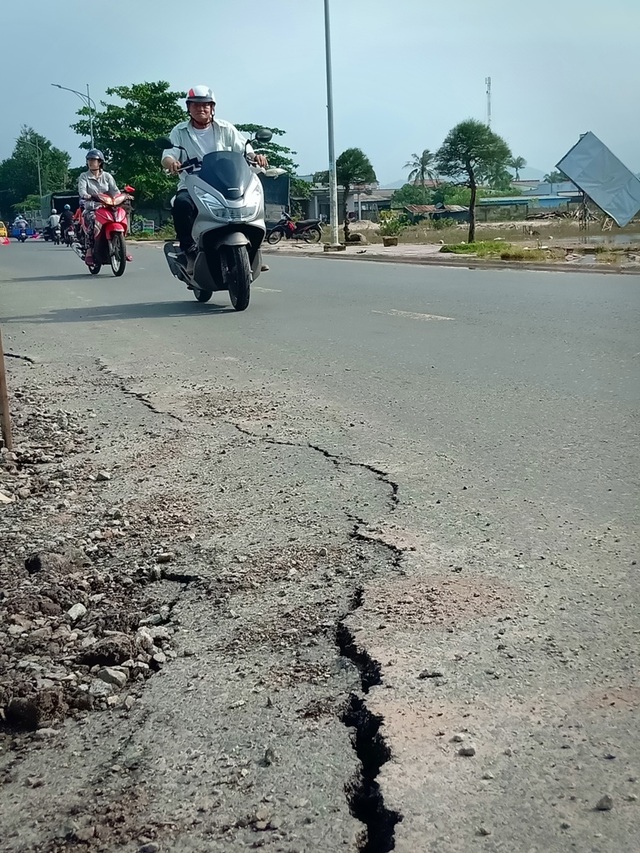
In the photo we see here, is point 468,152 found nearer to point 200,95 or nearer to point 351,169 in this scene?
point 351,169

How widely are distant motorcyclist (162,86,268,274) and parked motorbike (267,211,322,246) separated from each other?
24.8 metres

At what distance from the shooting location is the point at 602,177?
27.9 metres

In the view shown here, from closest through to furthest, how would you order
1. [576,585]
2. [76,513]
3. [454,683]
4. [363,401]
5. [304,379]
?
[454,683] → [576,585] → [76,513] → [363,401] → [304,379]

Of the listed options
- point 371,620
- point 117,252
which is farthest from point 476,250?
point 371,620

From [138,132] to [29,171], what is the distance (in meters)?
66.2

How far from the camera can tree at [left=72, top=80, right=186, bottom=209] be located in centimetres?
5762

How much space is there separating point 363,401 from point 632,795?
3.96 metres

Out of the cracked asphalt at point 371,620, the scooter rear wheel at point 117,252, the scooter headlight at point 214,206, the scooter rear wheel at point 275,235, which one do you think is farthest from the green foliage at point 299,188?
the cracked asphalt at point 371,620

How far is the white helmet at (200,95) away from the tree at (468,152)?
82.3ft

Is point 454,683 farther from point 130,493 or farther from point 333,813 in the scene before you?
point 130,493

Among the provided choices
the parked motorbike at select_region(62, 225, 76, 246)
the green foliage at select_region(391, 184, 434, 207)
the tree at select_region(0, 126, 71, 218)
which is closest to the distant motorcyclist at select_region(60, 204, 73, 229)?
the parked motorbike at select_region(62, 225, 76, 246)

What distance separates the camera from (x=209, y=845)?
71.4 inches

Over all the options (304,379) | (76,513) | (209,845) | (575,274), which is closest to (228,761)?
(209,845)

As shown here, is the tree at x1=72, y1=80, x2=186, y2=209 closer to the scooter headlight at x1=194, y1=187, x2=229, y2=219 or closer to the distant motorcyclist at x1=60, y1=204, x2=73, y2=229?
the distant motorcyclist at x1=60, y1=204, x2=73, y2=229
